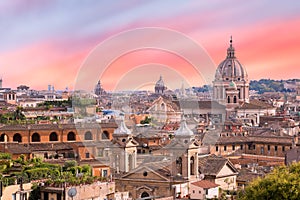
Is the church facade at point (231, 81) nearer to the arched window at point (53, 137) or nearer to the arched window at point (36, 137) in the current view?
the arched window at point (53, 137)

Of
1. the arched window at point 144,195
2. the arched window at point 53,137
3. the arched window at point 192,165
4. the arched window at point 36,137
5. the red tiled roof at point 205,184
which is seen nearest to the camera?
the red tiled roof at point 205,184

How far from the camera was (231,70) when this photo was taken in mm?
88375

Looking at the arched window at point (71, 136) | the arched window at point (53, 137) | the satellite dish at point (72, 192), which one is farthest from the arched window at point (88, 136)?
the satellite dish at point (72, 192)

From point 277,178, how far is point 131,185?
736cm

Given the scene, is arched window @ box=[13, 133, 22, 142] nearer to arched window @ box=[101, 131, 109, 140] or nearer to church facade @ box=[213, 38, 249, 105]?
arched window @ box=[101, 131, 109, 140]

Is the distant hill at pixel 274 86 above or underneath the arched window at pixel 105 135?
above

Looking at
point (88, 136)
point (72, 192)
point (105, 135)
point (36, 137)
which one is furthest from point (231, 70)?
point (72, 192)

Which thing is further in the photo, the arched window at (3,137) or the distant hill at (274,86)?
the distant hill at (274,86)

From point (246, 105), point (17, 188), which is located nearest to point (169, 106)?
point (246, 105)

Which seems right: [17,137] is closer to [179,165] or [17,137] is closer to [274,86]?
[179,165]

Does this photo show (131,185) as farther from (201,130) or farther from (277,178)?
(201,130)

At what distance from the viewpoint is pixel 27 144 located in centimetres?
3641

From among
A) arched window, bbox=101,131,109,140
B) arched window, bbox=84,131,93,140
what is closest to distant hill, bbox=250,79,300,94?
arched window, bbox=101,131,109,140

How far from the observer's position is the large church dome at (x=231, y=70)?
290 feet
